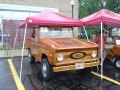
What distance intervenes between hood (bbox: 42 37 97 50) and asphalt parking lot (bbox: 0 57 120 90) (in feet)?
4.01

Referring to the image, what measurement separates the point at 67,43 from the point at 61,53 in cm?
98

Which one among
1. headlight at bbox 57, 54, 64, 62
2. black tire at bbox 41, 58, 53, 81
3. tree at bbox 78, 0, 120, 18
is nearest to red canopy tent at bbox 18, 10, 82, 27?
black tire at bbox 41, 58, 53, 81

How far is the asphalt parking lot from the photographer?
724 centimetres

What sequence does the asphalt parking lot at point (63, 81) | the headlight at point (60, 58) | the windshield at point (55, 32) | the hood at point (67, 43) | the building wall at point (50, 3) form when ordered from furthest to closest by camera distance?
the building wall at point (50, 3) < the windshield at point (55, 32) < the hood at point (67, 43) < the headlight at point (60, 58) < the asphalt parking lot at point (63, 81)

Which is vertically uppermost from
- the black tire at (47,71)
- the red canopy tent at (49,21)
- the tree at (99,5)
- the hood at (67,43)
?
the tree at (99,5)

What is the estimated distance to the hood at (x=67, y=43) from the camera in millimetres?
7899

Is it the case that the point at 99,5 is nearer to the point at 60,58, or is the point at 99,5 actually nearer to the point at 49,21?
the point at 49,21

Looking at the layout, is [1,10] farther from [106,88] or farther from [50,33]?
[106,88]

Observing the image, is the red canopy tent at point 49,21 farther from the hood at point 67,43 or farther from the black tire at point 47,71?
the black tire at point 47,71

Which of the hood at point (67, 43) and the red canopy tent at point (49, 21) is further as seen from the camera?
the red canopy tent at point (49, 21)

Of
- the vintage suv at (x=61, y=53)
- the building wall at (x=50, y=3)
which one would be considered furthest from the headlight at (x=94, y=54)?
the building wall at (x=50, y=3)

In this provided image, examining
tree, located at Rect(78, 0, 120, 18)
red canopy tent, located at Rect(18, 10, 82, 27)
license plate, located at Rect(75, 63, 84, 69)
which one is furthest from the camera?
tree, located at Rect(78, 0, 120, 18)

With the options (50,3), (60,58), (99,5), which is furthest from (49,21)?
(99,5)

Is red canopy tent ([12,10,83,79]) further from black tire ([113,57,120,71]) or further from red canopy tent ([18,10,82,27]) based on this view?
black tire ([113,57,120,71])
